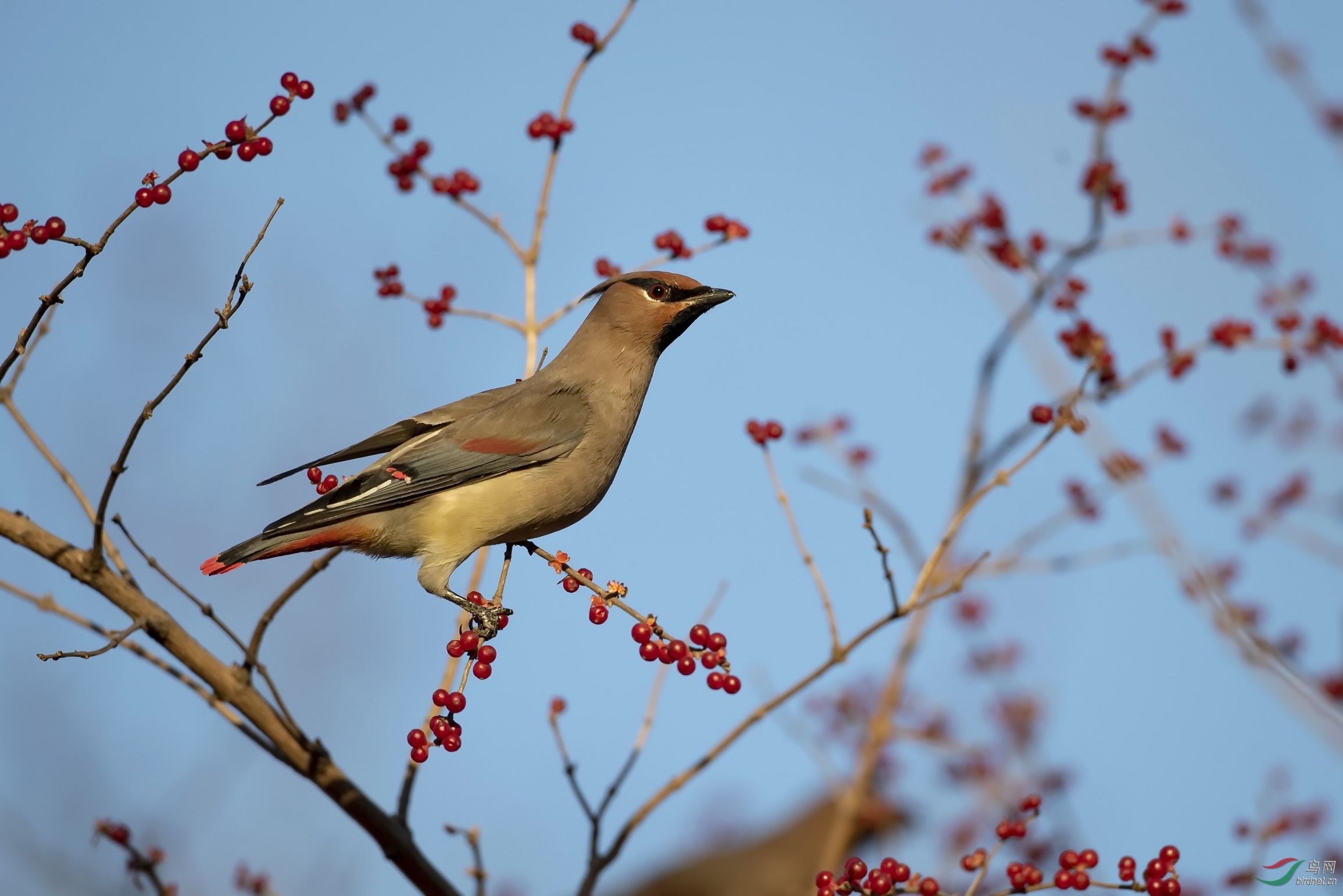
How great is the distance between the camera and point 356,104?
423cm

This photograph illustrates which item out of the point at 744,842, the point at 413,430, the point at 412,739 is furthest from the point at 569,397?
the point at 744,842

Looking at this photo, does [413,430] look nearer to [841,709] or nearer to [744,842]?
[841,709]

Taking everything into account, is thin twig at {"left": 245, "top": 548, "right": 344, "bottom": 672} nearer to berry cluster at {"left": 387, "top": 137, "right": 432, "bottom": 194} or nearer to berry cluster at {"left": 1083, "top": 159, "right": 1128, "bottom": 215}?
berry cluster at {"left": 387, "top": 137, "right": 432, "bottom": 194}

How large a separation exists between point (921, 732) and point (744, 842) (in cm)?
414

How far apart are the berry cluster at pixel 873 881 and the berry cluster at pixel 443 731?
2.98ft

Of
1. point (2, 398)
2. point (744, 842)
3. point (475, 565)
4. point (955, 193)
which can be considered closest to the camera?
point (2, 398)

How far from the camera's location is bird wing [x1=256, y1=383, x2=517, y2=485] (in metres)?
3.69

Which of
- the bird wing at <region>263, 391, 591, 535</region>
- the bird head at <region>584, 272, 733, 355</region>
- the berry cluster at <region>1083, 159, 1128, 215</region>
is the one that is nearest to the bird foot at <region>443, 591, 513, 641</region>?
the bird wing at <region>263, 391, 591, 535</region>

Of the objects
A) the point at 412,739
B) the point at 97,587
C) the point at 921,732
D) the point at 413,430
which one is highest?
the point at 413,430

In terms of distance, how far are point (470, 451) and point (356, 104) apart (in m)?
1.36

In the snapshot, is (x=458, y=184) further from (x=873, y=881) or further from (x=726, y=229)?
(x=873, y=881)

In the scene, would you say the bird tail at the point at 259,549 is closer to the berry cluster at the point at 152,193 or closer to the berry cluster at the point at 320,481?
the berry cluster at the point at 320,481

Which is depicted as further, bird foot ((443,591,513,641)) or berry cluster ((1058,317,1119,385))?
berry cluster ((1058,317,1119,385))

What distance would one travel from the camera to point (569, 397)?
401 centimetres
